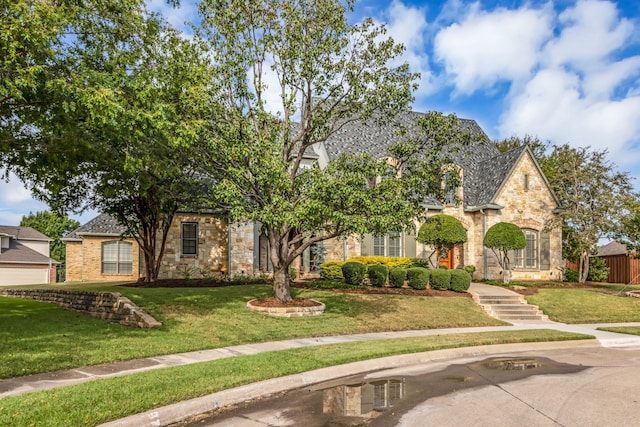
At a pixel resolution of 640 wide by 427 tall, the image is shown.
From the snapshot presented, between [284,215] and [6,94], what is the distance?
671 centimetres

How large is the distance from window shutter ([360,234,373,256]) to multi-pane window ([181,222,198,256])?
8004mm

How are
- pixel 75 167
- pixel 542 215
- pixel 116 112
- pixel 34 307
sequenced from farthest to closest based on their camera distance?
pixel 542 215
pixel 34 307
pixel 75 167
pixel 116 112

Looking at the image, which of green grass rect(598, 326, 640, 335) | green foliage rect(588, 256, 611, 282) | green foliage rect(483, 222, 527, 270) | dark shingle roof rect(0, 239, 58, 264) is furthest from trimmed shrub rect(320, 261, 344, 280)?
dark shingle roof rect(0, 239, 58, 264)

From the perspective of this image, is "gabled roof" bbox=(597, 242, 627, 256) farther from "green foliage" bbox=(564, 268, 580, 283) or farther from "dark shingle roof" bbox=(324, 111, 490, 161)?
"dark shingle roof" bbox=(324, 111, 490, 161)

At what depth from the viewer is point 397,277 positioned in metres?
20.2

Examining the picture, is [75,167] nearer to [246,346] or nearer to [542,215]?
[246,346]

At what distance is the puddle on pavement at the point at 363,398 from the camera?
19.8ft

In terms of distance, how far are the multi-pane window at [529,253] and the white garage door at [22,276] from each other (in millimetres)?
33645

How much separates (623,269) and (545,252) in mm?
10015

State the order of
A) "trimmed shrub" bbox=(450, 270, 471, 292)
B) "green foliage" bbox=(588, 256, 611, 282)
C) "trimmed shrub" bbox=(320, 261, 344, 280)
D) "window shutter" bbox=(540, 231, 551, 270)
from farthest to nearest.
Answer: "green foliage" bbox=(588, 256, 611, 282) < "window shutter" bbox=(540, 231, 551, 270) < "trimmed shrub" bbox=(320, 261, 344, 280) < "trimmed shrub" bbox=(450, 270, 471, 292)

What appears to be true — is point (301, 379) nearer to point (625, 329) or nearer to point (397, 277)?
point (625, 329)

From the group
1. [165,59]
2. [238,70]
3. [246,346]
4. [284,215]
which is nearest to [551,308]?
[284,215]

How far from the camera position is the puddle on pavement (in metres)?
6.05

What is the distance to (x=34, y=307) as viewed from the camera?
15609 mm
